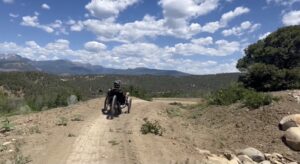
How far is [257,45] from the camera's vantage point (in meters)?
48.9

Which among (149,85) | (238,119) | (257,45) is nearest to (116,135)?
(238,119)

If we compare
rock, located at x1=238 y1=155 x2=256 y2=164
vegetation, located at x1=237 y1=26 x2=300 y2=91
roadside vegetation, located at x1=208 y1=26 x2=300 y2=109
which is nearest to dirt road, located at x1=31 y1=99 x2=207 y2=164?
rock, located at x1=238 y1=155 x2=256 y2=164

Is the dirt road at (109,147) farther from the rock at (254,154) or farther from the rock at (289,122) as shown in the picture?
the rock at (289,122)

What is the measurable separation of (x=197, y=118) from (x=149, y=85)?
111 meters

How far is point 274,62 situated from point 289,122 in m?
31.4

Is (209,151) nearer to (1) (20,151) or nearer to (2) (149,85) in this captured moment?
(1) (20,151)

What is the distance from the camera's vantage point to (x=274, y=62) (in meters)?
45.3

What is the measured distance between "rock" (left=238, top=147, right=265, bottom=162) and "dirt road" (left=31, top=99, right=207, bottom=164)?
5.69ft

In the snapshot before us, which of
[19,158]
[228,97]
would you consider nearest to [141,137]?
[19,158]

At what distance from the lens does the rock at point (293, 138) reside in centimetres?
1403

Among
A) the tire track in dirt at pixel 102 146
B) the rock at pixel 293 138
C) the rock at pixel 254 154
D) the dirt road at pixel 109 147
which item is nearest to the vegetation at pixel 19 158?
the dirt road at pixel 109 147

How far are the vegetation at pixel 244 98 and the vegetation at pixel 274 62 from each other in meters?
12.8

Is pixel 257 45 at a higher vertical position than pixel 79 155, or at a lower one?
higher

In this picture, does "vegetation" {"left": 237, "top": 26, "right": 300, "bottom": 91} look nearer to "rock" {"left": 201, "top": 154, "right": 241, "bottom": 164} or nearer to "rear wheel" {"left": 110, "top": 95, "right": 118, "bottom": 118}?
"rear wheel" {"left": 110, "top": 95, "right": 118, "bottom": 118}
